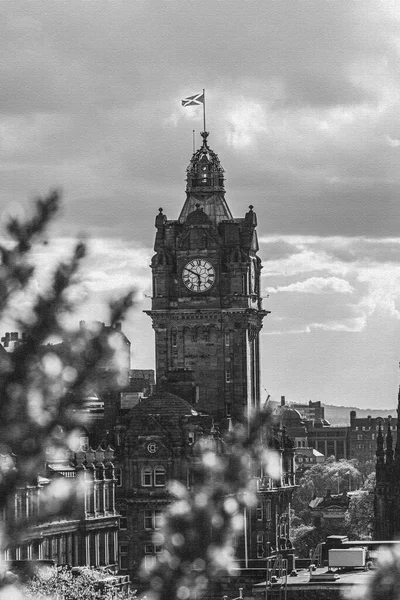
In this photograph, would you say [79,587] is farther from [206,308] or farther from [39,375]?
[39,375]

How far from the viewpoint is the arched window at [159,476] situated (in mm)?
124688

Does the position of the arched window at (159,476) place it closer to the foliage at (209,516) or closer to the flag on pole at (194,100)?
the flag on pole at (194,100)

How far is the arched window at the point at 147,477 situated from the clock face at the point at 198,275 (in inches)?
875

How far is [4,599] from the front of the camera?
1772 cm

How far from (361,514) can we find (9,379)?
16903cm

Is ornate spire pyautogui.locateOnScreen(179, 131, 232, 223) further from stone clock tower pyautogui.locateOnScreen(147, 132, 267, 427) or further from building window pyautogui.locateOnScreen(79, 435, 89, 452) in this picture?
building window pyautogui.locateOnScreen(79, 435, 89, 452)

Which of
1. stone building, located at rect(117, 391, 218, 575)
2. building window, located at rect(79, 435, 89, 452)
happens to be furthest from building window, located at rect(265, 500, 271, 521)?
building window, located at rect(79, 435, 89, 452)

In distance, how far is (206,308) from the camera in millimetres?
143875

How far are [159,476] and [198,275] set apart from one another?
931 inches

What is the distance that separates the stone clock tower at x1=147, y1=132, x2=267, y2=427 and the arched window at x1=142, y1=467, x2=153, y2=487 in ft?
58.6

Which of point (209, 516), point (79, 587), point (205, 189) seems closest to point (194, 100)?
point (205, 189)

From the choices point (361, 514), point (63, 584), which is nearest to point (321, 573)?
point (63, 584)

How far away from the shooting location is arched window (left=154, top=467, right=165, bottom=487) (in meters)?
125

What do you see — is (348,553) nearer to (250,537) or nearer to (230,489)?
(250,537)
